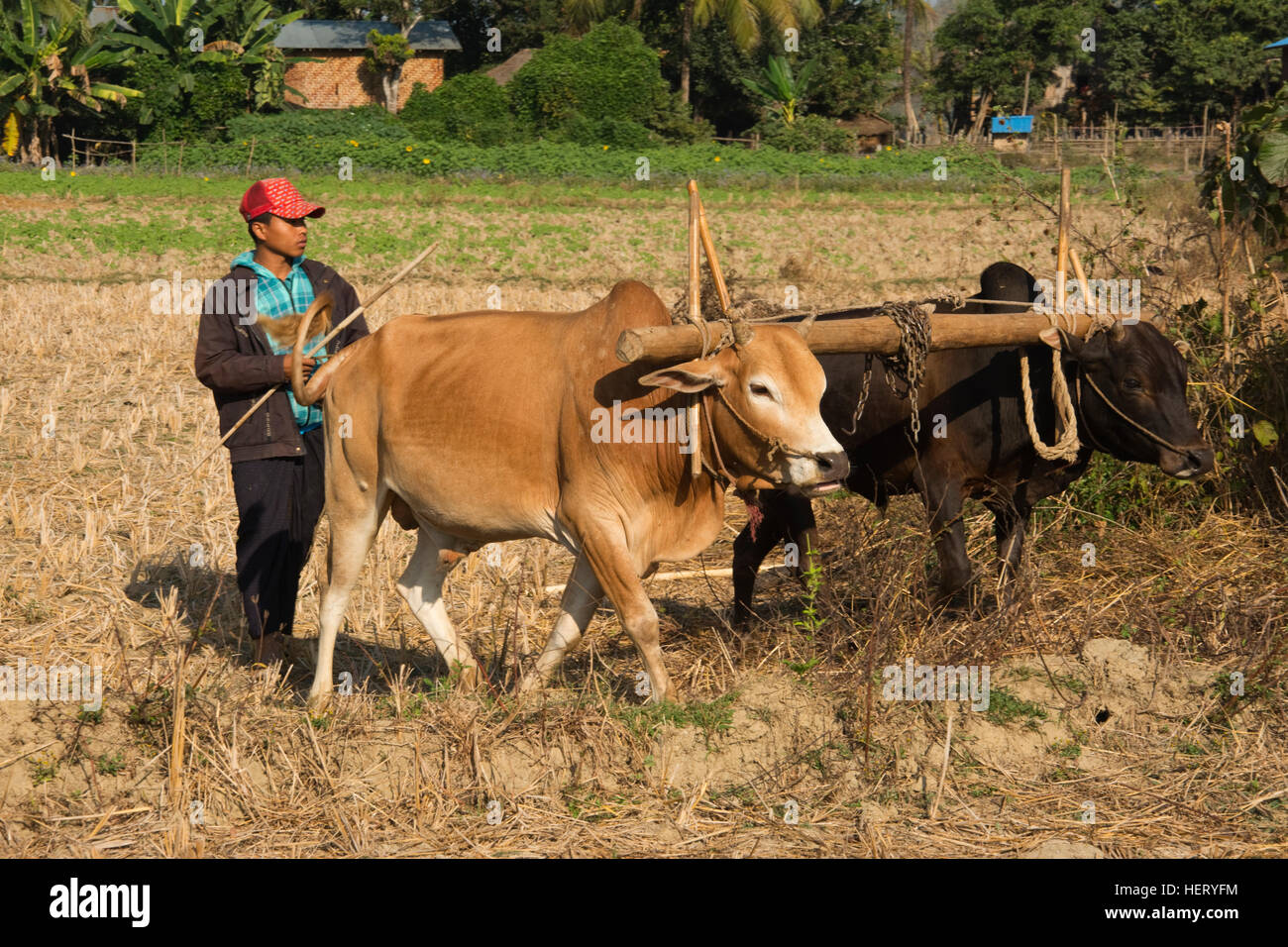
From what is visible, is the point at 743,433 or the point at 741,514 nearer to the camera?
the point at 743,433

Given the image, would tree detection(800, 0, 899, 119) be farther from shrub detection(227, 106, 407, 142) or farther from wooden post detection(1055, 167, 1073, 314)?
wooden post detection(1055, 167, 1073, 314)

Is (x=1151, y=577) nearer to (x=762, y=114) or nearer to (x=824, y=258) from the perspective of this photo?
(x=824, y=258)

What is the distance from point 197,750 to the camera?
15.1 feet

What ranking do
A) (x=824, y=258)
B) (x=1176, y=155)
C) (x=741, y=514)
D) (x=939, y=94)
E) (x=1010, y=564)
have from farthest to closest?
1. (x=939, y=94)
2. (x=1176, y=155)
3. (x=824, y=258)
4. (x=741, y=514)
5. (x=1010, y=564)

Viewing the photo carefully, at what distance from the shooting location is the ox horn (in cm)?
541

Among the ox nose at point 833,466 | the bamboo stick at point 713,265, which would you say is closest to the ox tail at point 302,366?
the bamboo stick at point 713,265

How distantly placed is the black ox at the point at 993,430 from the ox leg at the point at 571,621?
3.44 feet

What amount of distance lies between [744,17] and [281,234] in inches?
1425

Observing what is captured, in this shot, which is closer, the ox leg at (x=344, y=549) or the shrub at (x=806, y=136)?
the ox leg at (x=344, y=549)

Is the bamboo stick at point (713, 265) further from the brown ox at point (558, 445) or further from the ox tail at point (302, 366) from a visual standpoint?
the ox tail at point (302, 366)

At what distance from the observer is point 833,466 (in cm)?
444

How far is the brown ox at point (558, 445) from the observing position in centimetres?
470
